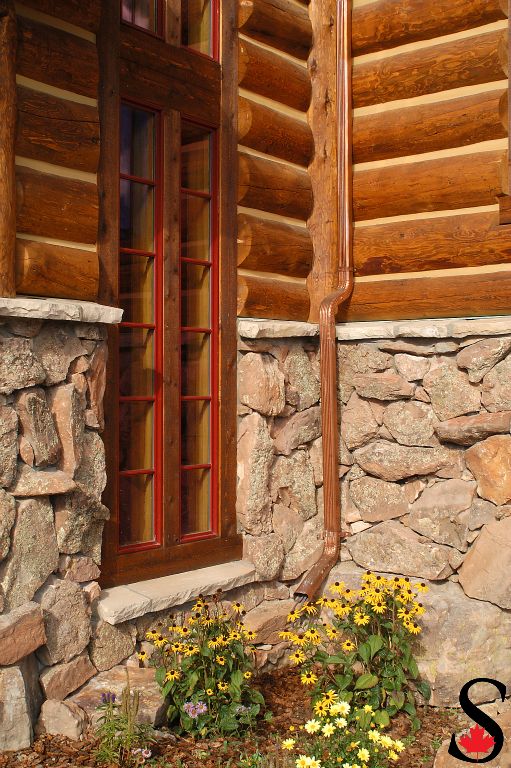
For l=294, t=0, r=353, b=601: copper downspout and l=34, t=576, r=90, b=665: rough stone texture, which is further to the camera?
l=294, t=0, r=353, b=601: copper downspout

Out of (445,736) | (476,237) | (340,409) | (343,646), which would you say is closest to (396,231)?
(476,237)

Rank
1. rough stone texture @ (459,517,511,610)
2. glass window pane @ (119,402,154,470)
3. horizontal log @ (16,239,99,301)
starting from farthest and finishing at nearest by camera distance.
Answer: rough stone texture @ (459,517,511,610) → glass window pane @ (119,402,154,470) → horizontal log @ (16,239,99,301)

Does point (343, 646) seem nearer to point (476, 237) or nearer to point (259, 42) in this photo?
point (476, 237)

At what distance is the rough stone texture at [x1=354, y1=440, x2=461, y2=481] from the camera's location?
545 centimetres

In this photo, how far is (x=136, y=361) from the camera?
16.2 ft

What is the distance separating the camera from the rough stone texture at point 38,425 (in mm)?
4039

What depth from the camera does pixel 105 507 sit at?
4469 millimetres

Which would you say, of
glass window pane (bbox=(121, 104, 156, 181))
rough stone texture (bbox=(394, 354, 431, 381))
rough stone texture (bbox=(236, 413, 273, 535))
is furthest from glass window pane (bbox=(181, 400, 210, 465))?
glass window pane (bbox=(121, 104, 156, 181))

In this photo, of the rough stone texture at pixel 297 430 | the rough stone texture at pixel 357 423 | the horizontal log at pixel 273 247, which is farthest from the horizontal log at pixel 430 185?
the rough stone texture at pixel 297 430

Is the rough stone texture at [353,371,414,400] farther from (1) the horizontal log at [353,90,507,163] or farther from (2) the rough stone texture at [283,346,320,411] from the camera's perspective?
(1) the horizontal log at [353,90,507,163]

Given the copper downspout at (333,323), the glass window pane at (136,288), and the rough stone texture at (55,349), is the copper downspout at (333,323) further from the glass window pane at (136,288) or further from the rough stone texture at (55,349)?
the rough stone texture at (55,349)

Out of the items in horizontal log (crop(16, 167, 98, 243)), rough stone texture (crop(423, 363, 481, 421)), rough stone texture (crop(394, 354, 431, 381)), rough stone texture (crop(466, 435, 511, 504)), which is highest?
horizontal log (crop(16, 167, 98, 243))

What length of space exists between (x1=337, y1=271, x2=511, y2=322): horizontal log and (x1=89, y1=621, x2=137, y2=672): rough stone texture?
2666 mm

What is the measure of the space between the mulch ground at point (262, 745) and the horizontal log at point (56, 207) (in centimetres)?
250
